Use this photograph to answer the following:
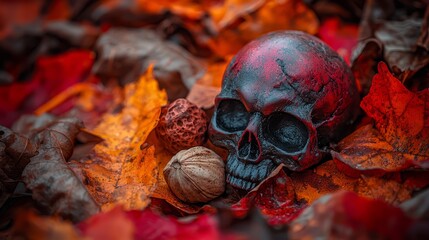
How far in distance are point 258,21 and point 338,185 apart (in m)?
0.70

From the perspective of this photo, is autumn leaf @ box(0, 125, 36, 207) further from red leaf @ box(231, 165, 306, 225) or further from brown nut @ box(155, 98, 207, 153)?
red leaf @ box(231, 165, 306, 225)

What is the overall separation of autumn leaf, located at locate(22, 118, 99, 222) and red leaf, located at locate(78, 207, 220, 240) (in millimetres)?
74

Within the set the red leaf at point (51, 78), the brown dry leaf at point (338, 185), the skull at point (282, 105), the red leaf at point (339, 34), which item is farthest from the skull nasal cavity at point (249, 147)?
the red leaf at point (51, 78)

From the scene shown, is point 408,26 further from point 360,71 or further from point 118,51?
point 118,51

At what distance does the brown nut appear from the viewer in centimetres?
110

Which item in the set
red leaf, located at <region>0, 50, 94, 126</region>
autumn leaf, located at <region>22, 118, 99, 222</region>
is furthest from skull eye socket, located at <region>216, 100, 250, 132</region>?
red leaf, located at <region>0, 50, 94, 126</region>

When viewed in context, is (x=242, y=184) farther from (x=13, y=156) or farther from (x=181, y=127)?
(x=13, y=156)

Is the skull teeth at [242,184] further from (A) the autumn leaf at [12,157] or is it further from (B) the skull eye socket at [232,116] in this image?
(A) the autumn leaf at [12,157]

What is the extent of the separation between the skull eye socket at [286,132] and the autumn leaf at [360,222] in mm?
301

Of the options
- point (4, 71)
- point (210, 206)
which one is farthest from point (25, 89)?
point (210, 206)

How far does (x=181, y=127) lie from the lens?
1.10 m

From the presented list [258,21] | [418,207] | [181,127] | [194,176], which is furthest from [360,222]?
[258,21]

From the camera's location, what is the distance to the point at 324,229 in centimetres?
72

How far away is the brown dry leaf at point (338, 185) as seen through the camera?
92 centimetres
